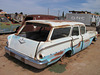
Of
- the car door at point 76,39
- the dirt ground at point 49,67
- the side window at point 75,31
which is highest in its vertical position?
the side window at point 75,31

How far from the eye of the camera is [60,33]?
3.76 meters

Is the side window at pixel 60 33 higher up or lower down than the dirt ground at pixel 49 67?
higher up

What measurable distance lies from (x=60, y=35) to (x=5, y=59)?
226 cm

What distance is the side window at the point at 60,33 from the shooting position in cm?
347

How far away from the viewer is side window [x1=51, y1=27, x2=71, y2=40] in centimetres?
347

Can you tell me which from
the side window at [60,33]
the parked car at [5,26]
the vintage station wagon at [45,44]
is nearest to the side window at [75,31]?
the vintage station wagon at [45,44]

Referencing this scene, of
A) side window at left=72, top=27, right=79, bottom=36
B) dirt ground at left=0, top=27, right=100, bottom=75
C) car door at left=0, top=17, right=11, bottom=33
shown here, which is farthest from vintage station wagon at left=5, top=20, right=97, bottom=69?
car door at left=0, top=17, right=11, bottom=33

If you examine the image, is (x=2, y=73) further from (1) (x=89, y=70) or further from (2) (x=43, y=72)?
(1) (x=89, y=70)

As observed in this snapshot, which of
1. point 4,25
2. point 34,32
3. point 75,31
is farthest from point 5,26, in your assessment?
point 75,31

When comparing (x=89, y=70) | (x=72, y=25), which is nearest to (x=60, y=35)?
(x=72, y=25)

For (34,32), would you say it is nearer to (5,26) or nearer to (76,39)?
(76,39)

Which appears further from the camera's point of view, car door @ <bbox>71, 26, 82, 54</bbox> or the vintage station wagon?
car door @ <bbox>71, 26, 82, 54</bbox>

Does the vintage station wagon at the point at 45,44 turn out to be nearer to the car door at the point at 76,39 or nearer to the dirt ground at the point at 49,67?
the car door at the point at 76,39

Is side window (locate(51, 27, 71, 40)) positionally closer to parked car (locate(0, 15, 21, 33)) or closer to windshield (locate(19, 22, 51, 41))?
windshield (locate(19, 22, 51, 41))
